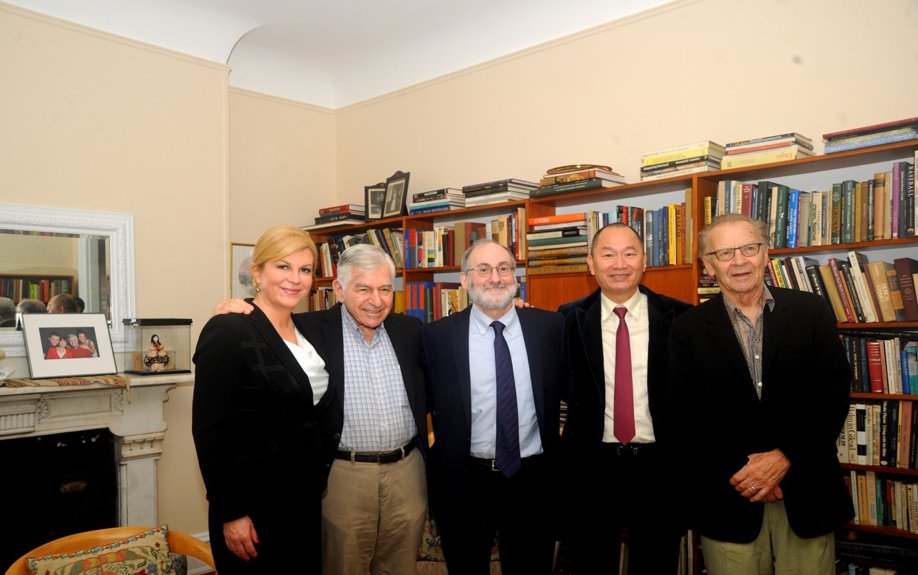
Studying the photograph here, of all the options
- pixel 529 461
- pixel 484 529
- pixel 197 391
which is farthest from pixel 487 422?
pixel 197 391

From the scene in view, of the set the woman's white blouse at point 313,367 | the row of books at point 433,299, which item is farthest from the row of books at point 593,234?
the woman's white blouse at point 313,367

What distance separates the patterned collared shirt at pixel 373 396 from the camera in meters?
2.37

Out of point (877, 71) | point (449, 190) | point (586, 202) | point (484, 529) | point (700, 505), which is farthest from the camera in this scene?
point (449, 190)

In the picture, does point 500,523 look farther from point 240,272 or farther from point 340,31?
point 340,31

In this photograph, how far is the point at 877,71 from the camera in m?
3.25

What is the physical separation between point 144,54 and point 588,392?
12.4 feet

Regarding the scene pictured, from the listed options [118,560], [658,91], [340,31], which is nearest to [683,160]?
[658,91]

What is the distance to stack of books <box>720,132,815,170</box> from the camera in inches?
125

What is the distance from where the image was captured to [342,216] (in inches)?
210

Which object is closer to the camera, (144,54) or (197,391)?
(197,391)

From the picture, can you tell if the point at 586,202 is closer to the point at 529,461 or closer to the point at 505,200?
the point at 505,200

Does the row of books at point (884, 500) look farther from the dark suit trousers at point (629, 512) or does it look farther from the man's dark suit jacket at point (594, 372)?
the man's dark suit jacket at point (594, 372)

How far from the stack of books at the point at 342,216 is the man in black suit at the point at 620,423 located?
296 cm

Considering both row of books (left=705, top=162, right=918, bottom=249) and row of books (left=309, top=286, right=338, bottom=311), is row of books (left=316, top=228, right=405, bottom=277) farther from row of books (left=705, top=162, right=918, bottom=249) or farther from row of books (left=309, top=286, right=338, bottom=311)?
row of books (left=705, top=162, right=918, bottom=249)
